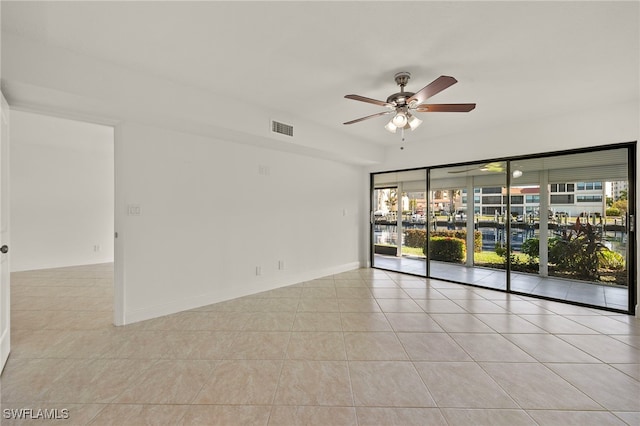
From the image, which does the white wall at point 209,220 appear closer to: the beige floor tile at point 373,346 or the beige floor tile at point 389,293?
the beige floor tile at point 389,293

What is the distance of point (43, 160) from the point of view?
5785 mm

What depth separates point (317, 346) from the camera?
255 centimetres

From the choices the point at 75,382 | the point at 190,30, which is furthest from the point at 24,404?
the point at 190,30

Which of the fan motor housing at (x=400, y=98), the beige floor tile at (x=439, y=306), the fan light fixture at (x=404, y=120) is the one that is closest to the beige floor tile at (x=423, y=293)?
the beige floor tile at (x=439, y=306)

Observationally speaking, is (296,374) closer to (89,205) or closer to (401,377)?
(401,377)

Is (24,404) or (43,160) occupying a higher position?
(43,160)

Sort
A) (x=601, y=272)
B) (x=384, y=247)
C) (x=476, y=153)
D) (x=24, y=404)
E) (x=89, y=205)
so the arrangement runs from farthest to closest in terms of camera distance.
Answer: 1. (x=384, y=247)
2. (x=89, y=205)
3. (x=476, y=153)
4. (x=601, y=272)
5. (x=24, y=404)

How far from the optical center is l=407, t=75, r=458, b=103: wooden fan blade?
216 centimetres

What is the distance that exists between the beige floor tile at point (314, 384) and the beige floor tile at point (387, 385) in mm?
82

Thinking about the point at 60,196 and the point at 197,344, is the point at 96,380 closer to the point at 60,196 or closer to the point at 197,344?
the point at 197,344

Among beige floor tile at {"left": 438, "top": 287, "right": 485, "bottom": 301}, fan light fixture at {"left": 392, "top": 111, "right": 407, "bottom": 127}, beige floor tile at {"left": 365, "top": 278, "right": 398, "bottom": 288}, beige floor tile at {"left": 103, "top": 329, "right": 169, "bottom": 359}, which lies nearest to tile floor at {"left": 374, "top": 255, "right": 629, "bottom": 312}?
beige floor tile at {"left": 438, "top": 287, "right": 485, "bottom": 301}

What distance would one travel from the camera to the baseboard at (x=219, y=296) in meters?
3.12

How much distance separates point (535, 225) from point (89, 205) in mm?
9307

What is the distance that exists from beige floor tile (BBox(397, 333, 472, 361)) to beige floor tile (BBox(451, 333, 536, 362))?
9cm
